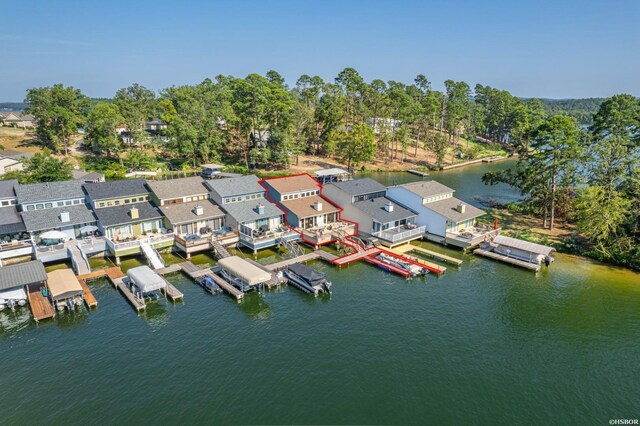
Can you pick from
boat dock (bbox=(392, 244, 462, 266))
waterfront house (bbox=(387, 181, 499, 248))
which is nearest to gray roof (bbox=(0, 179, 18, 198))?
boat dock (bbox=(392, 244, 462, 266))

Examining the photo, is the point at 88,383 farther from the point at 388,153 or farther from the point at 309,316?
the point at 388,153

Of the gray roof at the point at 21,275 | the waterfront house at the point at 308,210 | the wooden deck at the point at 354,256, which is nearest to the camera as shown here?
the gray roof at the point at 21,275

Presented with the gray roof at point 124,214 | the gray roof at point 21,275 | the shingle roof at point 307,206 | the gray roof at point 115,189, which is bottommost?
the gray roof at point 21,275

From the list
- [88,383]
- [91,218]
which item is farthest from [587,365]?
[91,218]

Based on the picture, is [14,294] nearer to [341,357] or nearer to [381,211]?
[341,357]

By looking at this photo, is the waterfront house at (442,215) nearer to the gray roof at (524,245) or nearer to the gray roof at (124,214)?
the gray roof at (524,245)

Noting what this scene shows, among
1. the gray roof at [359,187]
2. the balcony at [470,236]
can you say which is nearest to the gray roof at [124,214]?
the gray roof at [359,187]

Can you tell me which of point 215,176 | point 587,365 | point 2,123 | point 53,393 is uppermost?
point 2,123
